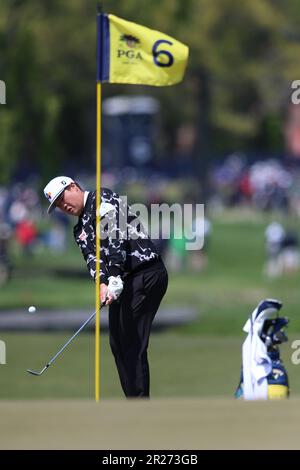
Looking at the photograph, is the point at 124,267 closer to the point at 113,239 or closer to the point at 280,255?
the point at 113,239

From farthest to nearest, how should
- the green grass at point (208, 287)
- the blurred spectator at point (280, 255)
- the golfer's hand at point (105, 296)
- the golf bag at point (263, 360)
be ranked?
the blurred spectator at point (280, 255)
the green grass at point (208, 287)
the golf bag at point (263, 360)
the golfer's hand at point (105, 296)

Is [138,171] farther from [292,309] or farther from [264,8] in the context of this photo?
[292,309]

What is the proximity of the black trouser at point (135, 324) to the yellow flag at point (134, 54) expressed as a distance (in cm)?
209

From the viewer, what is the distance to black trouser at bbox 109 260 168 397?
9.83 metres

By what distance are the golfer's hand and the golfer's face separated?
2.05 feet

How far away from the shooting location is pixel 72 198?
32.2 ft

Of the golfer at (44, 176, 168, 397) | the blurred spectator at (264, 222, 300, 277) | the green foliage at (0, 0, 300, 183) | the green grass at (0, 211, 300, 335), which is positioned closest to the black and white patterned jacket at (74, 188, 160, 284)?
the golfer at (44, 176, 168, 397)

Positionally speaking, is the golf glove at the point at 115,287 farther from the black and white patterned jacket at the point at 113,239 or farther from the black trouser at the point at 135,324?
the black trouser at the point at 135,324

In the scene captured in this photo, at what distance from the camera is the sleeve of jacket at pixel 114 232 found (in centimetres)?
971

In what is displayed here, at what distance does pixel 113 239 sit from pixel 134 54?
2227 millimetres

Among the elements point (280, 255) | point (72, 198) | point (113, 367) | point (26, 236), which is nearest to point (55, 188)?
point (72, 198)

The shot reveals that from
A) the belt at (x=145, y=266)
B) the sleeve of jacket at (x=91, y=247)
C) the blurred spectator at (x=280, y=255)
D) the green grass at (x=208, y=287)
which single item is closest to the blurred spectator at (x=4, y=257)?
the green grass at (x=208, y=287)

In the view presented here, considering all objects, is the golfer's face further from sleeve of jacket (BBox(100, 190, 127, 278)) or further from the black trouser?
the black trouser
